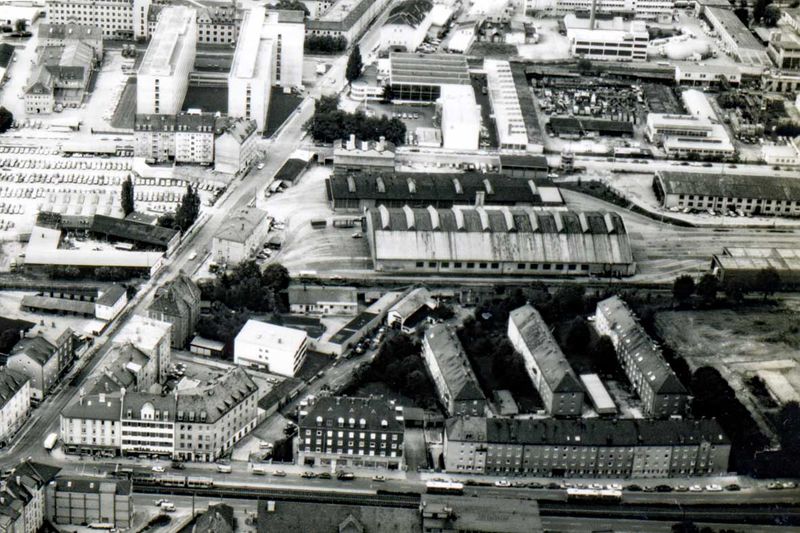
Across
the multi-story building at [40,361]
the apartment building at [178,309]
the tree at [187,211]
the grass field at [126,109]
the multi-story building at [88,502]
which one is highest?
the grass field at [126,109]

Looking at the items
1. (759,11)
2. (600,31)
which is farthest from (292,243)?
(759,11)

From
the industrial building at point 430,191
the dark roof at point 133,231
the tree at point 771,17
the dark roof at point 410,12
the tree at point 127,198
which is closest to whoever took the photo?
the dark roof at point 133,231

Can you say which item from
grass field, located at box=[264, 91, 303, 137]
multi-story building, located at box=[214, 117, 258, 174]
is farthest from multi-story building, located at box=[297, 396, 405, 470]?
grass field, located at box=[264, 91, 303, 137]

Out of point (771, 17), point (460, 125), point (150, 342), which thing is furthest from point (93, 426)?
point (771, 17)

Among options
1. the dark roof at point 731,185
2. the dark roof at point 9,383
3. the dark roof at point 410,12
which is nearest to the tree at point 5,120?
the dark roof at point 410,12

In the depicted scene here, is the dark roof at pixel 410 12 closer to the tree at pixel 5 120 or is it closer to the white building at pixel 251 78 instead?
the white building at pixel 251 78

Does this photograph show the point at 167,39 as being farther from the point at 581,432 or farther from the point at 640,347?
the point at 581,432

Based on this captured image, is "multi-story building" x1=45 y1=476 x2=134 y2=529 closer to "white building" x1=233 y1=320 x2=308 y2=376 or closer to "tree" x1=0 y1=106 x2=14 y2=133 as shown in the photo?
"white building" x1=233 y1=320 x2=308 y2=376

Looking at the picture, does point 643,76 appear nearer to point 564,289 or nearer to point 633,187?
point 633,187
